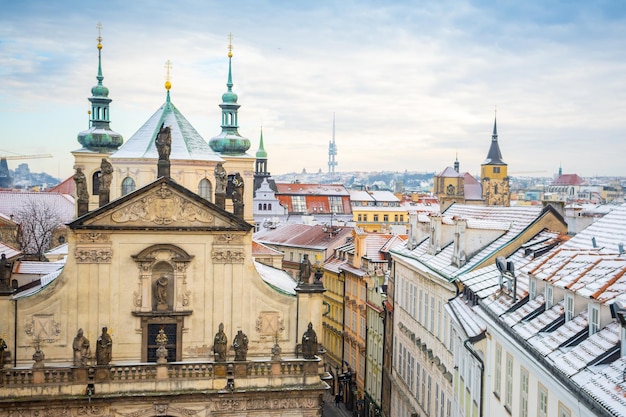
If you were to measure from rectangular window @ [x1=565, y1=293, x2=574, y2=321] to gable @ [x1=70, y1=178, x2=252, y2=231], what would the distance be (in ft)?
64.6

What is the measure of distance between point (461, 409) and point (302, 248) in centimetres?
4961

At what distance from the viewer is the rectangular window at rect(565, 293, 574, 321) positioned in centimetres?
1870

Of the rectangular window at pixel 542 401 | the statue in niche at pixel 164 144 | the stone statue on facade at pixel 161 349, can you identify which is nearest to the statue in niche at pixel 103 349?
the stone statue on facade at pixel 161 349

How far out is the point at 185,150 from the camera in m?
54.3

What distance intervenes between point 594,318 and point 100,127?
2172 inches

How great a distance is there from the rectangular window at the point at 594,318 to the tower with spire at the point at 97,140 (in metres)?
49.7

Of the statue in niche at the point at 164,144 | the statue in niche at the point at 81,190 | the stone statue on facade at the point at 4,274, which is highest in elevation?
the statue in niche at the point at 164,144

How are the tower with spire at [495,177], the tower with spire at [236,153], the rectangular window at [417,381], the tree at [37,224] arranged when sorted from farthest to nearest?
the tower with spire at [495,177] < the tree at [37,224] < the tower with spire at [236,153] < the rectangular window at [417,381]

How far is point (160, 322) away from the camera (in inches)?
1421

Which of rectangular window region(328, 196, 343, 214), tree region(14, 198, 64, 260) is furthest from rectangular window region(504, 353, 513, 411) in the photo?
rectangular window region(328, 196, 343, 214)

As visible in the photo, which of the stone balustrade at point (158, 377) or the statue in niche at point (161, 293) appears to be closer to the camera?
the stone balustrade at point (158, 377)

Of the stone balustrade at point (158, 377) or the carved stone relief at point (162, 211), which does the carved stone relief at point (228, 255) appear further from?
the stone balustrade at point (158, 377)

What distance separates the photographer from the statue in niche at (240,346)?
115 feet

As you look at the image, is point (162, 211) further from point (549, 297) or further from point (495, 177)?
point (495, 177)
